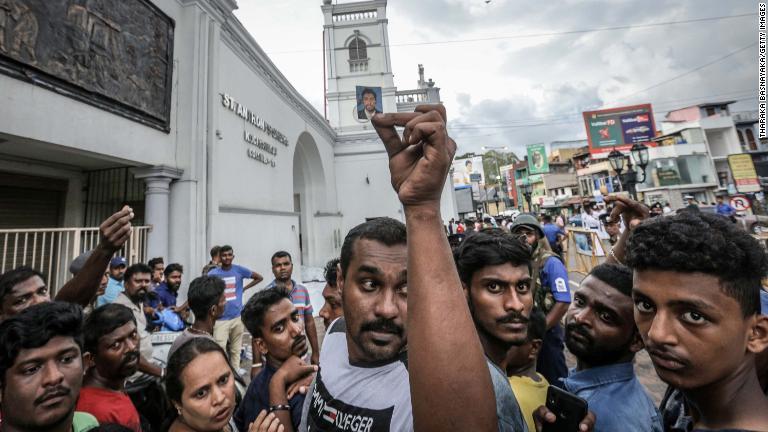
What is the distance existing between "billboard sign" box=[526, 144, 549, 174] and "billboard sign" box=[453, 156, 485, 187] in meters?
5.49

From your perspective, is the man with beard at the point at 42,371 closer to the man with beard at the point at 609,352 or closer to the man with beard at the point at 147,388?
the man with beard at the point at 147,388

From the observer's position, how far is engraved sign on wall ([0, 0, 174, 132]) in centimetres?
396

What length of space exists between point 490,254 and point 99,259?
89.4 inches

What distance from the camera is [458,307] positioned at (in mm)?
607

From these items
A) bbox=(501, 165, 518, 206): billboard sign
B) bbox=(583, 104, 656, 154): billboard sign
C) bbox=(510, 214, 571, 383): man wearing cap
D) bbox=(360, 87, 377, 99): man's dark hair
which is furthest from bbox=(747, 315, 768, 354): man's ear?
bbox=(501, 165, 518, 206): billboard sign

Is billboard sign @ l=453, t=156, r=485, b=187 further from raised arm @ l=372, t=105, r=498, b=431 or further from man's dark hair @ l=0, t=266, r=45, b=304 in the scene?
raised arm @ l=372, t=105, r=498, b=431

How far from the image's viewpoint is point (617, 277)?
1588 mm

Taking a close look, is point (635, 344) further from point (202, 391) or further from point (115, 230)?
point (115, 230)

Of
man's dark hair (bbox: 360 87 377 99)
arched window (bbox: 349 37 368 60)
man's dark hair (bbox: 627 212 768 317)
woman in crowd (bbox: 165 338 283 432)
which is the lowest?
woman in crowd (bbox: 165 338 283 432)

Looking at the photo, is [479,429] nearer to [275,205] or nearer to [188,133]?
[188,133]

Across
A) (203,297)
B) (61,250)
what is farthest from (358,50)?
(203,297)

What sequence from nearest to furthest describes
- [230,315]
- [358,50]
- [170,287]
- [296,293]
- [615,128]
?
1. [296,293]
2. [230,315]
3. [170,287]
4. [358,50]
5. [615,128]

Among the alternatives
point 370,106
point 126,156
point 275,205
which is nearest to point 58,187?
point 126,156

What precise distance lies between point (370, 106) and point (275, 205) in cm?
1055
